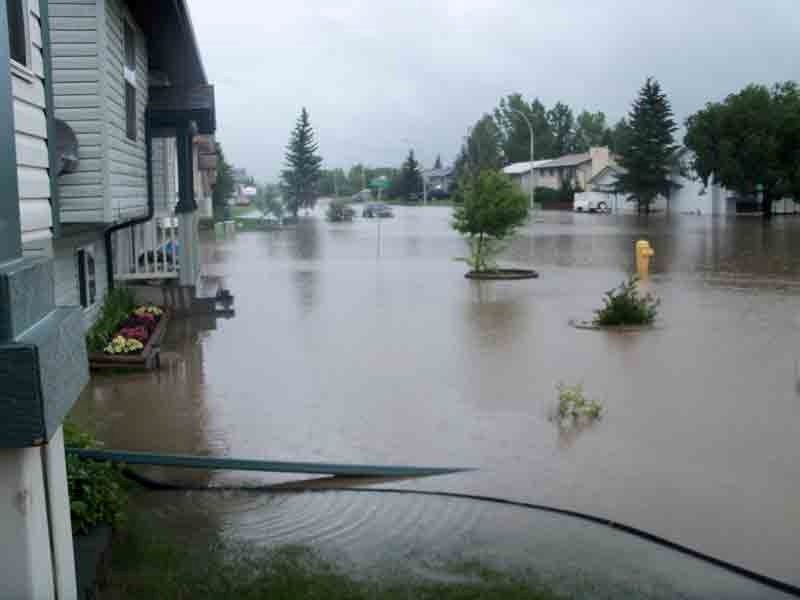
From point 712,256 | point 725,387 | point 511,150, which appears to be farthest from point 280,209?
point 511,150

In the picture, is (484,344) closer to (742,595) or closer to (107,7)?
(107,7)

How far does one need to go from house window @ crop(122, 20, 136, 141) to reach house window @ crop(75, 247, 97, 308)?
1.66 metres

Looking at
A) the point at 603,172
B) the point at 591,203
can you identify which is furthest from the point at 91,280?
the point at 603,172

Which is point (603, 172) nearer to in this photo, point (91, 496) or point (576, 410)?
point (576, 410)

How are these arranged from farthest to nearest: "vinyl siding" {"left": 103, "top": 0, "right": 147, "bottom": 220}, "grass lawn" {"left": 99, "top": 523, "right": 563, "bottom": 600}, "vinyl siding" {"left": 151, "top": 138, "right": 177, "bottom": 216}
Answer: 1. "vinyl siding" {"left": 151, "top": 138, "right": 177, "bottom": 216}
2. "vinyl siding" {"left": 103, "top": 0, "right": 147, "bottom": 220}
3. "grass lawn" {"left": 99, "top": 523, "right": 563, "bottom": 600}

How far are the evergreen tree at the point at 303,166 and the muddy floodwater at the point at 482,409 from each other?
7078cm

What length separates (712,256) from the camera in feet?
93.4

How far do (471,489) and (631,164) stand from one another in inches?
2679

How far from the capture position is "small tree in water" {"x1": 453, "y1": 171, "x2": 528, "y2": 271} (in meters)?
22.4

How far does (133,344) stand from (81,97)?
9.38 ft

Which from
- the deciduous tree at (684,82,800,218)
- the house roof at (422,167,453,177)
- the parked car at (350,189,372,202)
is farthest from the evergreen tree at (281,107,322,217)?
the house roof at (422,167,453,177)

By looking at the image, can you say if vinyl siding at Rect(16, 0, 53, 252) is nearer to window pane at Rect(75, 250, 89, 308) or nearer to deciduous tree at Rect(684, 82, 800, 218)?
window pane at Rect(75, 250, 89, 308)

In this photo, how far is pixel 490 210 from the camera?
22312 millimetres

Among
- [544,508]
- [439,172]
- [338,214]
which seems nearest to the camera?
[544,508]
